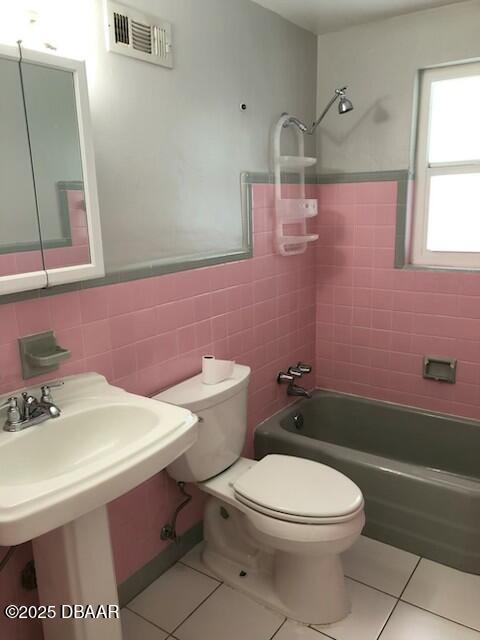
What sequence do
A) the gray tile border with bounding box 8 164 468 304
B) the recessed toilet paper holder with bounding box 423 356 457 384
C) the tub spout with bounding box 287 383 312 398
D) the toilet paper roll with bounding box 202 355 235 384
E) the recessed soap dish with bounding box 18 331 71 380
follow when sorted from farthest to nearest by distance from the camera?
the tub spout with bounding box 287 383 312 398 < the recessed toilet paper holder with bounding box 423 356 457 384 < the toilet paper roll with bounding box 202 355 235 384 < the gray tile border with bounding box 8 164 468 304 < the recessed soap dish with bounding box 18 331 71 380

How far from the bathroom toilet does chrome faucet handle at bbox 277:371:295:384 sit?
1.93 ft

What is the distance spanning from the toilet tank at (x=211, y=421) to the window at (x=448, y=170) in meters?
1.28

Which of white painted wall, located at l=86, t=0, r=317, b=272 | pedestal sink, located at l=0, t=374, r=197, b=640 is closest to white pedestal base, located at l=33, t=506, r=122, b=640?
pedestal sink, located at l=0, t=374, r=197, b=640

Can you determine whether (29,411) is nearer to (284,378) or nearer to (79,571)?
(79,571)

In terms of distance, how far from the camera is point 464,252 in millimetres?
2434

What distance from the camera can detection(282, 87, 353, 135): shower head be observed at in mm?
2236

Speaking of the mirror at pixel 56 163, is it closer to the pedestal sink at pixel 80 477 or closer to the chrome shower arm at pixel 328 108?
the pedestal sink at pixel 80 477

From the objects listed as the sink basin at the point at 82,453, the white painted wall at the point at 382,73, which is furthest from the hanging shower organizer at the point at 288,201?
the sink basin at the point at 82,453

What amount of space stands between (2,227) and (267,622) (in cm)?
157

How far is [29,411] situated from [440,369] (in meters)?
1.96

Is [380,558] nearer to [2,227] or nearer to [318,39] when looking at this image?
[2,227]

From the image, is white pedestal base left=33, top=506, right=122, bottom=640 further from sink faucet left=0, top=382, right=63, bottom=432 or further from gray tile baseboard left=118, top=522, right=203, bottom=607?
Answer: gray tile baseboard left=118, top=522, right=203, bottom=607

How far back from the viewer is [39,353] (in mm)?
1451

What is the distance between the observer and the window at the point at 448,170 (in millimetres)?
2354
